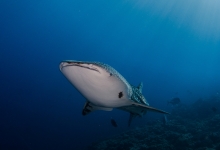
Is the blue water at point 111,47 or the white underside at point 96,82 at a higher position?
the blue water at point 111,47

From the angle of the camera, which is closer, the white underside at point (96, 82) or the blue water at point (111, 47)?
the white underside at point (96, 82)

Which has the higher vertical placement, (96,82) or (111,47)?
(111,47)

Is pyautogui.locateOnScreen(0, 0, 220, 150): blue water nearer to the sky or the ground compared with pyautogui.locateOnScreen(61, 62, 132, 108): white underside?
nearer to the sky

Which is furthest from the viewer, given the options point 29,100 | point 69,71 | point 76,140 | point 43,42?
point 43,42

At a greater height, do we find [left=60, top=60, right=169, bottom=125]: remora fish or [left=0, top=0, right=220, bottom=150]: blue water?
[left=0, top=0, right=220, bottom=150]: blue water

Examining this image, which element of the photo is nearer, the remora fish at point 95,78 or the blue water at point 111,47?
the remora fish at point 95,78

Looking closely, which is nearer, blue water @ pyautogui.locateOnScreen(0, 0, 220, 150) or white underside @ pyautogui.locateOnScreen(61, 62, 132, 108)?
white underside @ pyautogui.locateOnScreen(61, 62, 132, 108)

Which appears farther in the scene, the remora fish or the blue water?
the blue water

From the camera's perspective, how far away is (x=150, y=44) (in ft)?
554

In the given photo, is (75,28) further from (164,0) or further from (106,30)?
(164,0)

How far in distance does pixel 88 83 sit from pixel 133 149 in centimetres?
837

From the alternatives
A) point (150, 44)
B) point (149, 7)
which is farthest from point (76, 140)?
point (150, 44)

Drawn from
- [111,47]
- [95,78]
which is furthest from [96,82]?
[111,47]

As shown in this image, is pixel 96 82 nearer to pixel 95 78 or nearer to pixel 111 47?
pixel 95 78
